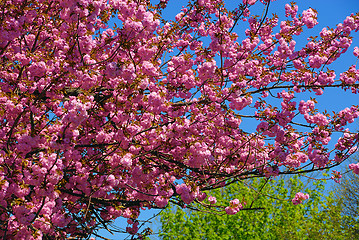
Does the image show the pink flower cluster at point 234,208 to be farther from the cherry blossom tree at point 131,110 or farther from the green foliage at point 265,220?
the green foliage at point 265,220

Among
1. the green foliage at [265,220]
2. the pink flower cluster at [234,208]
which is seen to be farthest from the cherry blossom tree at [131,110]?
the green foliage at [265,220]

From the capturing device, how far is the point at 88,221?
867 cm

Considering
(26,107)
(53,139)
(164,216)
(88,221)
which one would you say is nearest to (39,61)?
(26,107)

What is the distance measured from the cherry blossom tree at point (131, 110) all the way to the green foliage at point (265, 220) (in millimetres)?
10913

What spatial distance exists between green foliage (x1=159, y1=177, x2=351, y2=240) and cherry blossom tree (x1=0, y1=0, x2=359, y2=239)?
10913mm

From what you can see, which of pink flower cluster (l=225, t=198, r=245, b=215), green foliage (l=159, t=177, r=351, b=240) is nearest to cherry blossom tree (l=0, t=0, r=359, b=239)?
pink flower cluster (l=225, t=198, r=245, b=215)

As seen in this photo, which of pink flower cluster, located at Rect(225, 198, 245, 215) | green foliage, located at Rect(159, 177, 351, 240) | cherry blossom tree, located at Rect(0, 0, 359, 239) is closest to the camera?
cherry blossom tree, located at Rect(0, 0, 359, 239)

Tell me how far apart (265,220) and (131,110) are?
14762mm

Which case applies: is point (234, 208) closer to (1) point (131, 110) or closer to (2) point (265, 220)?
(1) point (131, 110)

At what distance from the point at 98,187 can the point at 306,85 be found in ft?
15.5

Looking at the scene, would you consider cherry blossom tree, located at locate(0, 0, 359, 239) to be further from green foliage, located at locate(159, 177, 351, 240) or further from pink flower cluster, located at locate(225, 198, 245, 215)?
green foliage, located at locate(159, 177, 351, 240)

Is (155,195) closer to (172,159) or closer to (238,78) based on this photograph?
(172,159)

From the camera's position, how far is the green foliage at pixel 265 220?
18.9 metres

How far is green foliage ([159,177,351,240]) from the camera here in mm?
18938
